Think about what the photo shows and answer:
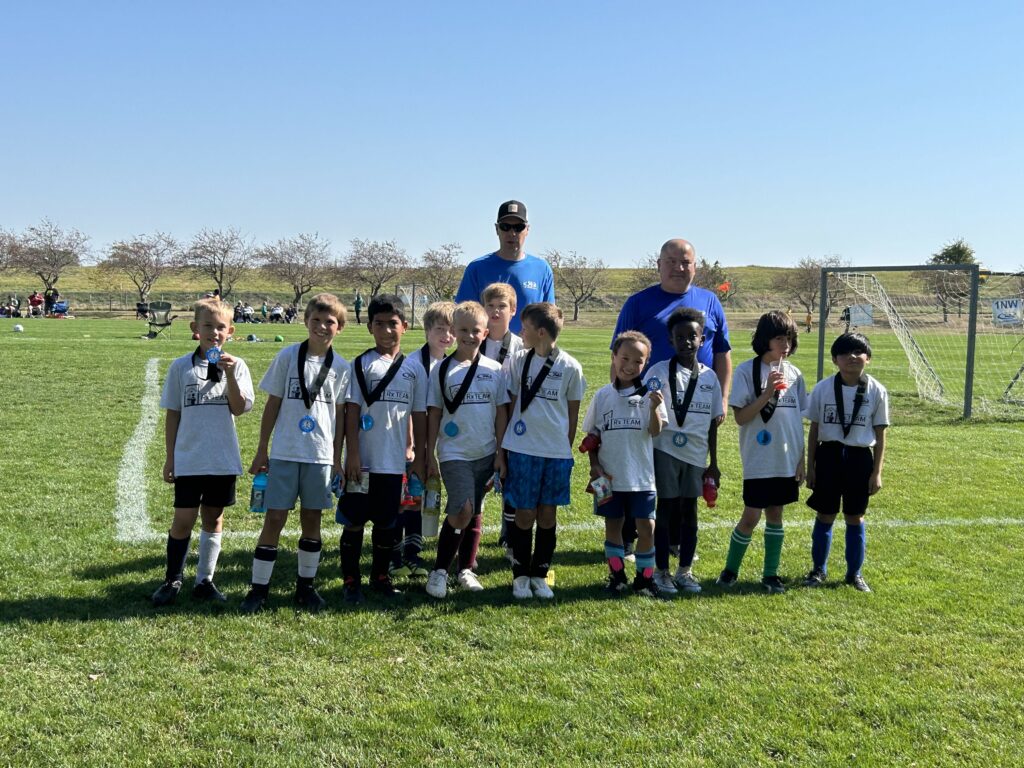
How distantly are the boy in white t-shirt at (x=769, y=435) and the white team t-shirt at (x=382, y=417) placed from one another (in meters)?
1.88

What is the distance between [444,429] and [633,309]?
145cm

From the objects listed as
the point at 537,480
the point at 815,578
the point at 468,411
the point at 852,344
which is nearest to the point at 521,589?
the point at 537,480

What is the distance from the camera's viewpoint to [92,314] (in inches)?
2064

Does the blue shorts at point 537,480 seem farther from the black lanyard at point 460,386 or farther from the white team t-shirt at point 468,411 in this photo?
the black lanyard at point 460,386

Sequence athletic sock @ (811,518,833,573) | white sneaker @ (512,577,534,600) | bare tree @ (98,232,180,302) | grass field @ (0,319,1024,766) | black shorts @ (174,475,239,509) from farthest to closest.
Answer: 1. bare tree @ (98,232,180,302)
2. athletic sock @ (811,518,833,573)
3. white sneaker @ (512,577,534,600)
4. black shorts @ (174,475,239,509)
5. grass field @ (0,319,1024,766)

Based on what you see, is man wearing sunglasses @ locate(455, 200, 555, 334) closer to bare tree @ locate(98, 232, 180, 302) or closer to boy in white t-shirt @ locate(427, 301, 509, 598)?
boy in white t-shirt @ locate(427, 301, 509, 598)

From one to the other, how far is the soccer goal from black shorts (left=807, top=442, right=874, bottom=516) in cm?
810

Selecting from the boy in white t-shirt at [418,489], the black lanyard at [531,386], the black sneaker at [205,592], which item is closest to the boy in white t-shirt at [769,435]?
the black lanyard at [531,386]

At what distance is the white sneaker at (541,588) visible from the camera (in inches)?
186

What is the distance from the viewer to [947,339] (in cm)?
3012

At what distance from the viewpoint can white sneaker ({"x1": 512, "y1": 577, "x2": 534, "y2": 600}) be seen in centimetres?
471

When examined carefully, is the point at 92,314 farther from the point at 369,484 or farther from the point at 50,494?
the point at 369,484

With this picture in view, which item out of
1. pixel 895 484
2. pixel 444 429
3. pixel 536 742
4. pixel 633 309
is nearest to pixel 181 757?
pixel 536 742

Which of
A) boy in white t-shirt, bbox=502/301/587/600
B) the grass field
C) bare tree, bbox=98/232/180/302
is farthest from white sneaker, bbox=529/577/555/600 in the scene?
bare tree, bbox=98/232/180/302
